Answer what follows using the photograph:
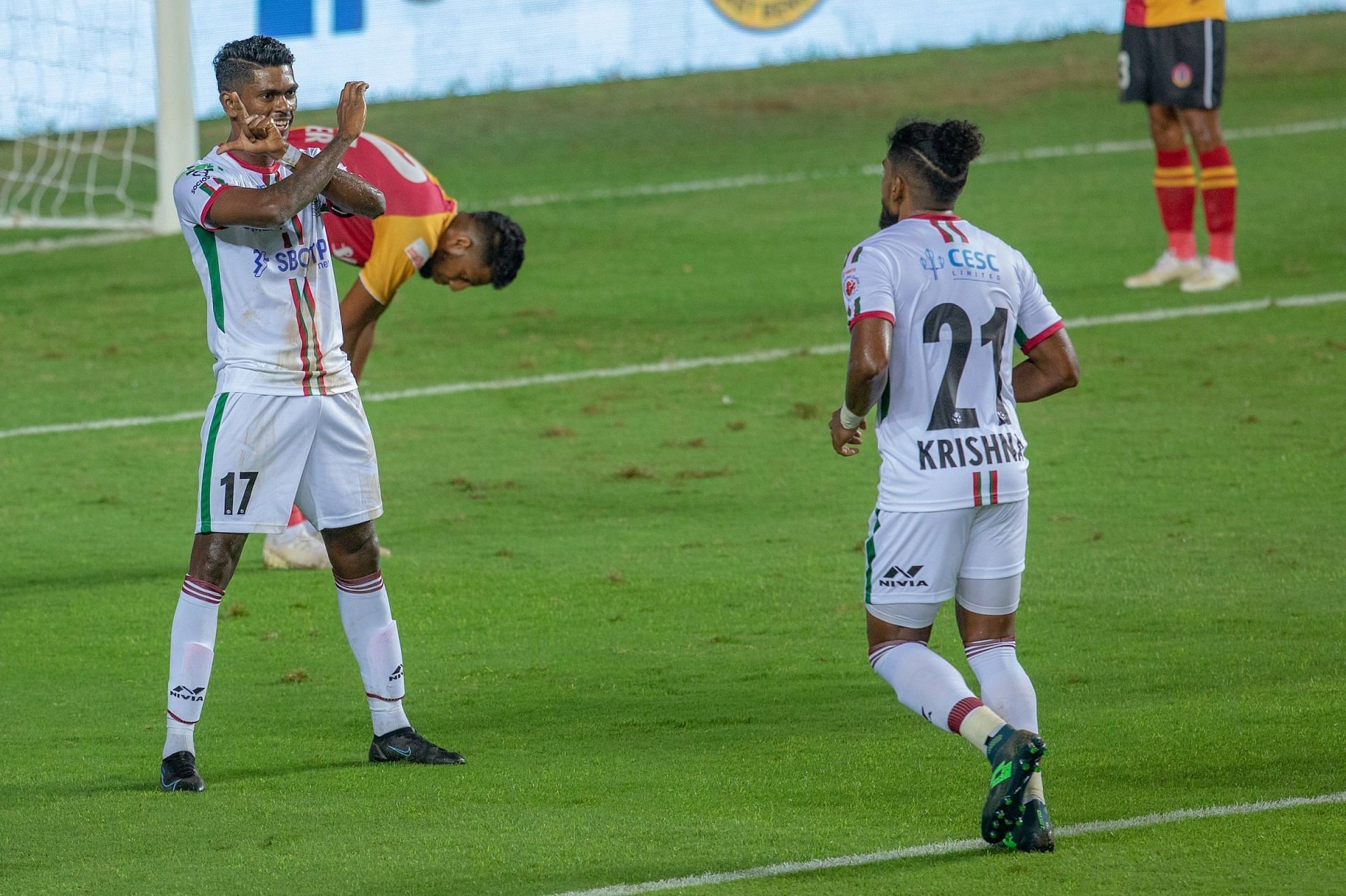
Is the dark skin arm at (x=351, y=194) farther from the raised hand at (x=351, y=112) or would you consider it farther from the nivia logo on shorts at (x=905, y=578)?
the nivia logo on shorts at (x=905, y=578)

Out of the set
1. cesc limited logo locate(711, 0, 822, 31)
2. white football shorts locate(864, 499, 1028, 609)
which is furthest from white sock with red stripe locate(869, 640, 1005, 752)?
cesc limited logo locate(711, 0, 822, 31)

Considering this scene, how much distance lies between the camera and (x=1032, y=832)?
Result: 4113mm

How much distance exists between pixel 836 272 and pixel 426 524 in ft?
19.6

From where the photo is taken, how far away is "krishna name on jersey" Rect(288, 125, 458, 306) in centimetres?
657

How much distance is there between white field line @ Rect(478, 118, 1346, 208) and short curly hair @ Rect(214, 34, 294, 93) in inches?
409

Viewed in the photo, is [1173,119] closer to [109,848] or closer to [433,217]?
[433,217]

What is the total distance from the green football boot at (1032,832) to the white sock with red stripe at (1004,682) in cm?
22

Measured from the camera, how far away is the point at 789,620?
6.41 meters

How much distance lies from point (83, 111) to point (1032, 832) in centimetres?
1332

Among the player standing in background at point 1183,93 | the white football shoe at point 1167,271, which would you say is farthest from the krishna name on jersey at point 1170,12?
the white football shoe at point 1167,271

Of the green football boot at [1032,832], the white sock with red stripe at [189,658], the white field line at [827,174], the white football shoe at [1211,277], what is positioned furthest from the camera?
the white field line at [827,174]

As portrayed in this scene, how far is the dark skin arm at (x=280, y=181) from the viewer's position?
4.74 metres

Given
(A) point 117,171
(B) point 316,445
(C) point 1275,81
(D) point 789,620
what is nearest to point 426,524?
(D) point 789,620

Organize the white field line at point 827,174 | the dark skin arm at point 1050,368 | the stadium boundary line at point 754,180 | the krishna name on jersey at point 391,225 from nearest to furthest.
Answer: the dark skin arm at point 1050,368 → the krishna name on jersey at point 391,225 → the stadium boundary line at point 754,180 → the white field line at point 827,174
